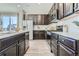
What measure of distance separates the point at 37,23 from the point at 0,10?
5521mm

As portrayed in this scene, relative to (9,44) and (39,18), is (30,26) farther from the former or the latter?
(9,44)

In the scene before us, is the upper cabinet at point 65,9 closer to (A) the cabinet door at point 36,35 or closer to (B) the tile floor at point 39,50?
(B) the tile floor at point 39,50

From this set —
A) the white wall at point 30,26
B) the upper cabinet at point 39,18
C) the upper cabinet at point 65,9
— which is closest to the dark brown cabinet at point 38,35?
the white wall at point 30,26

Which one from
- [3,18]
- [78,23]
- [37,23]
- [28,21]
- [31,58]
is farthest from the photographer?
[37,23]

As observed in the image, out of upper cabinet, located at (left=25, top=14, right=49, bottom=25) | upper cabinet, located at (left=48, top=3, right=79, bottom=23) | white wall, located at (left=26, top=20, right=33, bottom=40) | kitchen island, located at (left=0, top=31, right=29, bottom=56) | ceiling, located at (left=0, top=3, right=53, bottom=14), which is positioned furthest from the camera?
upper cabinet, located at (left=25, top=14, right=49, bottom=25)

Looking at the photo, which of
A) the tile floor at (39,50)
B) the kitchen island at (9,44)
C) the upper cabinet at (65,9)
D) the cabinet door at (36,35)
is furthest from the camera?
the cabinet door at (36,35)

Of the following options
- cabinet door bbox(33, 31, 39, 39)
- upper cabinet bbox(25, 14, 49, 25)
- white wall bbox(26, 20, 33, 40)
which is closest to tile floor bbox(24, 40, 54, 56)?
white wall bbox(26, 20, 33, 40)

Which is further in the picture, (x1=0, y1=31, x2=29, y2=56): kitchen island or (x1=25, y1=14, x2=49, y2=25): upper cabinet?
(x1=25, y1=14, x2=49, y2=25): upper cabinet

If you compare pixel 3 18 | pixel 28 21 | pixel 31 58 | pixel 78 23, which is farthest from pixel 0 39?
pixel 28 21

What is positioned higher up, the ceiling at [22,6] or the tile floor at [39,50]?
the ceiling at [22,6]

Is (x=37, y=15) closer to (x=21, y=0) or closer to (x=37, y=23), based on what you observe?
(x=37, y=23)

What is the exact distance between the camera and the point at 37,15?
866 centimetres

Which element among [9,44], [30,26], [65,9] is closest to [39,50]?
[65,9]

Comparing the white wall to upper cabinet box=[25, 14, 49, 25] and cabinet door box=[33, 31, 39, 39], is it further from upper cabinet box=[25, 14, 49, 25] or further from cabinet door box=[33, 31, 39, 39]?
upper cabinet box=[25, 14, 49, 25]
